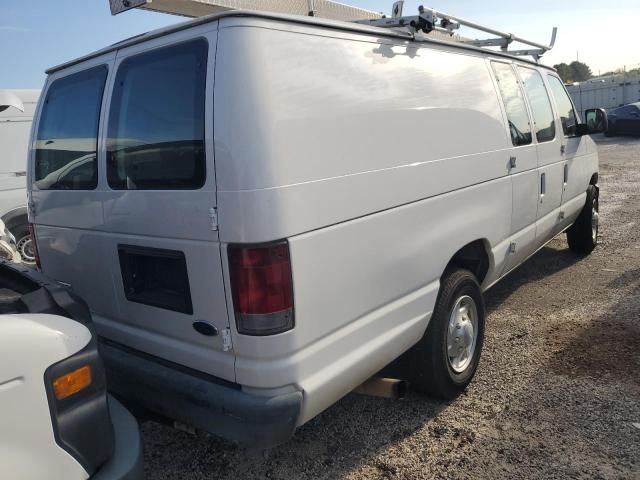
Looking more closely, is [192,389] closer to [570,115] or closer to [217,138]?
[217,138]

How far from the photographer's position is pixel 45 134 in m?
3.27

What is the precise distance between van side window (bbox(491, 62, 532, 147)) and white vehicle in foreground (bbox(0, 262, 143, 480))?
3.24 meters

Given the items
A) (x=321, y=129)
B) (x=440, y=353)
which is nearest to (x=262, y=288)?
(x=321, y=129)

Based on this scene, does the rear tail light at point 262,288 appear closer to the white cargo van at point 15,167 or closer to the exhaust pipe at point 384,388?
the exhaust pipe at point 384,388

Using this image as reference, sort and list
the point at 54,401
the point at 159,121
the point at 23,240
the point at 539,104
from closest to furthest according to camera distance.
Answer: the point at 54,401
the point at 159,121
the point at 539,104
the point at 23,240

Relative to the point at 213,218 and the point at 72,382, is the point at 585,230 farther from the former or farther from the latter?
the point at 72,382

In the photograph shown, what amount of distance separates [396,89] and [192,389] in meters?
1.77

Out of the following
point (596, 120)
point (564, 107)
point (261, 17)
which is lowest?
point (596, 120)

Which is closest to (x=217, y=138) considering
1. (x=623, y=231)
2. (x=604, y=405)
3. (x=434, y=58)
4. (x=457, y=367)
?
(x=434, y=58)

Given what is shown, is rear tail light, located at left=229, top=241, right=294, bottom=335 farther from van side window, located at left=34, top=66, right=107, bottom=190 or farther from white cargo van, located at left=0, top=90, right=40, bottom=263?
white cargo van, located at left=0, top=90, right=40, bottom=263

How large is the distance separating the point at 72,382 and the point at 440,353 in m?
2.10

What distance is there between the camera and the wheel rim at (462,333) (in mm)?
3412

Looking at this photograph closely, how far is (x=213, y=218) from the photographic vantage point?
2203 millimetres

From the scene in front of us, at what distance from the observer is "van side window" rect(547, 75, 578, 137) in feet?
17.3
